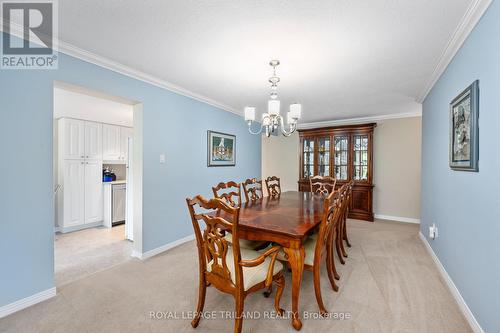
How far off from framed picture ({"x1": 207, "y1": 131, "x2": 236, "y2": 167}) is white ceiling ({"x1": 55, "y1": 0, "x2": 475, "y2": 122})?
3.32 feet

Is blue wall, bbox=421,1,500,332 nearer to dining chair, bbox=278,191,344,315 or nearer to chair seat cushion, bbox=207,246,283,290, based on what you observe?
dining chair, bbox=278,191,344,315

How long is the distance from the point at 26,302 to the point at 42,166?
3.73 ft

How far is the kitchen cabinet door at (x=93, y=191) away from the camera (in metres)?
4.10

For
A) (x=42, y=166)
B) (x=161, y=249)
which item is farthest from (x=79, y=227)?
(x=42, y=166)

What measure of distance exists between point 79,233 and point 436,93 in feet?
19.0

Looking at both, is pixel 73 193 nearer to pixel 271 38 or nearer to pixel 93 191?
pixel 93 191

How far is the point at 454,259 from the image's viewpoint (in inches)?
79.4

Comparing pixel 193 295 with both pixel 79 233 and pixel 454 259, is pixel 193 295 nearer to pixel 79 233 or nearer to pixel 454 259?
pixel 454 259

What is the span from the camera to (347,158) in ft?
15.9

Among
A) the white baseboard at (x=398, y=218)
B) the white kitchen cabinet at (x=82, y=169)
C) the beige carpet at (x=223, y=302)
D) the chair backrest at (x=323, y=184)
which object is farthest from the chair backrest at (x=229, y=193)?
the white baseboard at (x=398, y=218)

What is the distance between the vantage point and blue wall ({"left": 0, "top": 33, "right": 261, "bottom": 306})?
1732mm

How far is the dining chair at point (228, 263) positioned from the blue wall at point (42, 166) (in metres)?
1.47

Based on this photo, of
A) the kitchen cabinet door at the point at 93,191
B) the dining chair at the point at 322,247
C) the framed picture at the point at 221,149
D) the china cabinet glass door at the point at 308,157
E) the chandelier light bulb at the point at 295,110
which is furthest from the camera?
the china cabinet glass door at the point at 308,157

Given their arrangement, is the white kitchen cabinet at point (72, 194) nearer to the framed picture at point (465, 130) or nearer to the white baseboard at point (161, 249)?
the white baseboard at point (161, 249)
